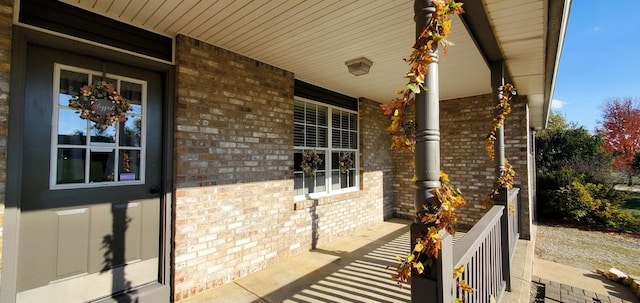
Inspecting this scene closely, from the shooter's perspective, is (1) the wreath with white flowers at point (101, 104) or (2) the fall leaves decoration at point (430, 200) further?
(1) the wreath with white flowers at point (101, 104)

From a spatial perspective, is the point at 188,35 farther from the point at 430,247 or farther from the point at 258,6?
the point at 430,247

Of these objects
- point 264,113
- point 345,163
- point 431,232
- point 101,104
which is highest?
point 264,113

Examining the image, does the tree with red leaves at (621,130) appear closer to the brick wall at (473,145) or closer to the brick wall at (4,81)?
the brick wall at (473,145)

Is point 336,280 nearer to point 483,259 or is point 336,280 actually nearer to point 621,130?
point 483,259

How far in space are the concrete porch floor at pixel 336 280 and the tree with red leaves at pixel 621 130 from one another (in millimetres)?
13738

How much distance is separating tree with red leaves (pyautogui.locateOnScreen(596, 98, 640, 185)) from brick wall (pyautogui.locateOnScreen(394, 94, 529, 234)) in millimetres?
12376

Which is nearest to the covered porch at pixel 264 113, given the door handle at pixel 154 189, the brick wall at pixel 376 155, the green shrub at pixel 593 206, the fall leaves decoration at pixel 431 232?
the door handle at pixel 154 189

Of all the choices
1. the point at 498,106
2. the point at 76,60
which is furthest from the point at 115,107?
the point at 498,106

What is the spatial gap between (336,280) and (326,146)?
2376 mm

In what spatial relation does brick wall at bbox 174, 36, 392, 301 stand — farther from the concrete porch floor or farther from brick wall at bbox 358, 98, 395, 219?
brick wall at bbox 358, 98, 395, 219

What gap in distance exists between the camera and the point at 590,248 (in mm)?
4699

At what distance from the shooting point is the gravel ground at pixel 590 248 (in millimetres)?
Result: 3972

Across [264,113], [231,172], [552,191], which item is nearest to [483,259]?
[231,172]

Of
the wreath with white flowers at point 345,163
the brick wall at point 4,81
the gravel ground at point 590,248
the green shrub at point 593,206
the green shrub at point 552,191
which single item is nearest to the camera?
the brick wall at point 4,81
